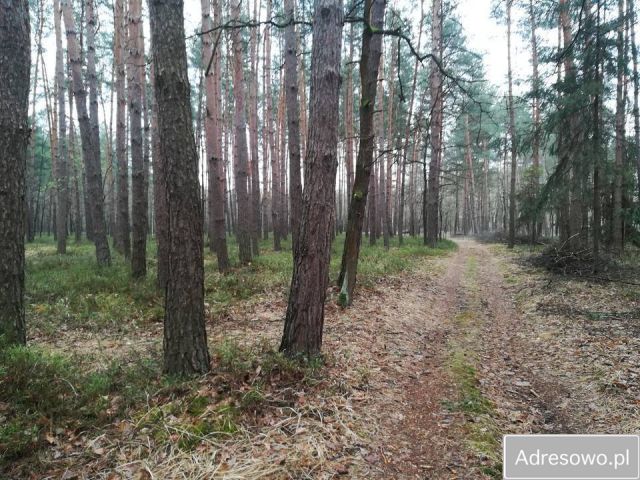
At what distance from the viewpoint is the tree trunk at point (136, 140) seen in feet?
29.5

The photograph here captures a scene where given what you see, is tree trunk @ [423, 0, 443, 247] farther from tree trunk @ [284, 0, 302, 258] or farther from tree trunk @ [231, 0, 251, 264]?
tree trunk @ [231, 0, 251, 264]

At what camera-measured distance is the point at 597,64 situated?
9.46 m

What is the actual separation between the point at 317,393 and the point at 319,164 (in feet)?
8.27

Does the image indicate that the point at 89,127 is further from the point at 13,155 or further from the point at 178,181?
the point at 178,181

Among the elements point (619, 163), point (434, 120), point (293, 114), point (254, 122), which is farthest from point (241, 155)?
point (619, 163)

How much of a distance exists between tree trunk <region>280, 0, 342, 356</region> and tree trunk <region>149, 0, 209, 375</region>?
1.19m

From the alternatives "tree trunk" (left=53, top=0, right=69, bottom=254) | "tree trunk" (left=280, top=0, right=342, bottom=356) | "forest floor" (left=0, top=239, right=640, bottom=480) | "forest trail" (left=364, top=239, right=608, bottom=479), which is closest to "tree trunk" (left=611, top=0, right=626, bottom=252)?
"forest floor" (left=0, top=239, right=640, bottom=480)

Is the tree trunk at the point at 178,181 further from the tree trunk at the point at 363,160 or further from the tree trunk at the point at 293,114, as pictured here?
the tree trunk at the point at 293,114

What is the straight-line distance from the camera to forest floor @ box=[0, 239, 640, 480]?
10.1 ft

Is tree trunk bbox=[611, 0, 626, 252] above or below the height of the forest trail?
above

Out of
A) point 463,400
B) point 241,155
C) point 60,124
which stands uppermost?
point 60,124

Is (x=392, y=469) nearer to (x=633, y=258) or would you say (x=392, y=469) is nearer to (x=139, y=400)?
(x=139, y=400)

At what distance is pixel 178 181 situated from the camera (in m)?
3.73

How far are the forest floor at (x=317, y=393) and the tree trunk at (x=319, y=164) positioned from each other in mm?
934
